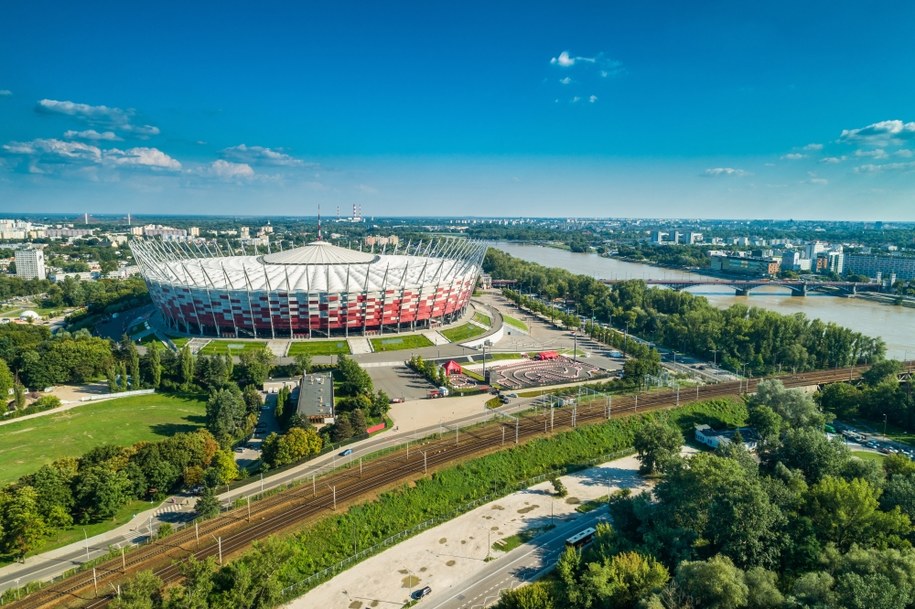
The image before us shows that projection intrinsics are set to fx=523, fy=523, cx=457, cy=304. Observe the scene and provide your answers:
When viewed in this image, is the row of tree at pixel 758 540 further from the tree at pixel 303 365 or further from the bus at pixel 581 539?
the tree at pixel 303 365

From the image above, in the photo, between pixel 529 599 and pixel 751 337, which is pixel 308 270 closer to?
pixel 751 337

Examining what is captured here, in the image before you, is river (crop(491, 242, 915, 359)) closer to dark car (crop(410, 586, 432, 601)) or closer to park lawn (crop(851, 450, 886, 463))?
park lawn (crop(851, 450, 886, 463))

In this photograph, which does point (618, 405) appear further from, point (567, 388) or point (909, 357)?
point (909, 357)

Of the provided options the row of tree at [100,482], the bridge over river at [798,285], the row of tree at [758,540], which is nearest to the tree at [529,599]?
the row of tree at [758,540]

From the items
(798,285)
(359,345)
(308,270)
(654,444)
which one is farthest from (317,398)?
(798,285)

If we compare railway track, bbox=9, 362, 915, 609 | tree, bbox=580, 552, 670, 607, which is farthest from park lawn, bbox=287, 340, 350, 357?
tree, bbox=580, 552, 670, 607

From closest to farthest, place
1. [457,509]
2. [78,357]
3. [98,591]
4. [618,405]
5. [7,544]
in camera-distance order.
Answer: [98,591] < [7,544] < [457,509] < [618,405] < [78,357]

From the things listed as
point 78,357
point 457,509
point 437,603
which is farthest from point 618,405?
point 78,357
